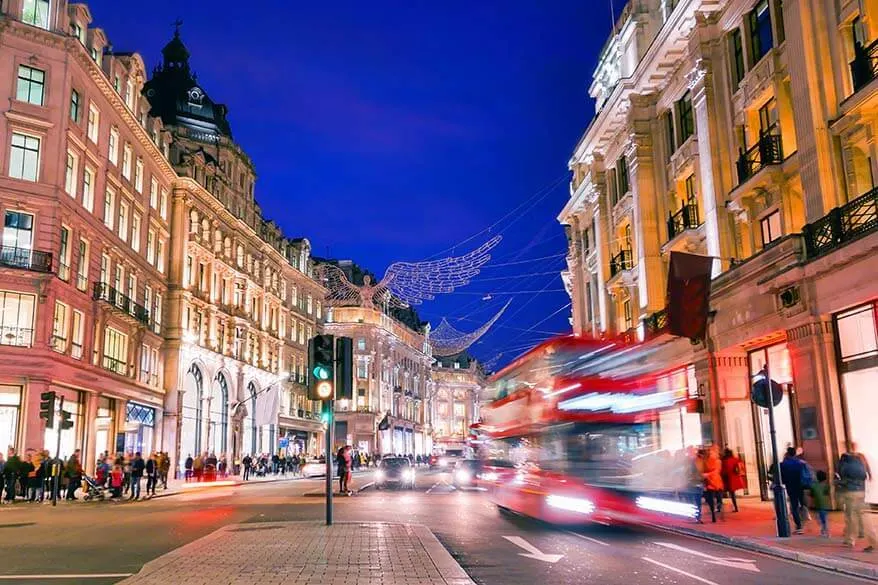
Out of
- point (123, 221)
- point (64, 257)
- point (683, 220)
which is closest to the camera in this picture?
point (683, 220)

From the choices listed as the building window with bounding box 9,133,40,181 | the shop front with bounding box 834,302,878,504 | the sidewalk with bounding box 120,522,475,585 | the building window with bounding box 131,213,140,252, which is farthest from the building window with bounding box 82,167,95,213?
the shop front with bounding box 834,302,878,504

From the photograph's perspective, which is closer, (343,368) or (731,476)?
(343,368)

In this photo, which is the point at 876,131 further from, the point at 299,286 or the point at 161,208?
the point at 299,286

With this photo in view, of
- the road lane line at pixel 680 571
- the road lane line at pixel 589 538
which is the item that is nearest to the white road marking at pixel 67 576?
the road lane line at pixel 680 571

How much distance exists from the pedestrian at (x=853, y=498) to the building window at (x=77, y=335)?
33.5 meters

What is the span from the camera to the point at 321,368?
15.3 metres

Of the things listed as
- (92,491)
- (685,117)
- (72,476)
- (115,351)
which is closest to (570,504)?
(685,117)

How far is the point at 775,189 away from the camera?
25062mm

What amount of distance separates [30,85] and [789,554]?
35.4 meters

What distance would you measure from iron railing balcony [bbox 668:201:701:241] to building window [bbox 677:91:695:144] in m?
2.73

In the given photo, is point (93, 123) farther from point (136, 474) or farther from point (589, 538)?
point (589, 538)

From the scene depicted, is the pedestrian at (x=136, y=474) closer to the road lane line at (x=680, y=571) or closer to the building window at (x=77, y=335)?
the building window at (x=77, y=335)

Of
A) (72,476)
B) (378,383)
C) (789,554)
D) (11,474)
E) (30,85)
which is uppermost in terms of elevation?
(30,85)

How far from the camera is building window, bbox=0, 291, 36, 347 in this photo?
1335 inches
